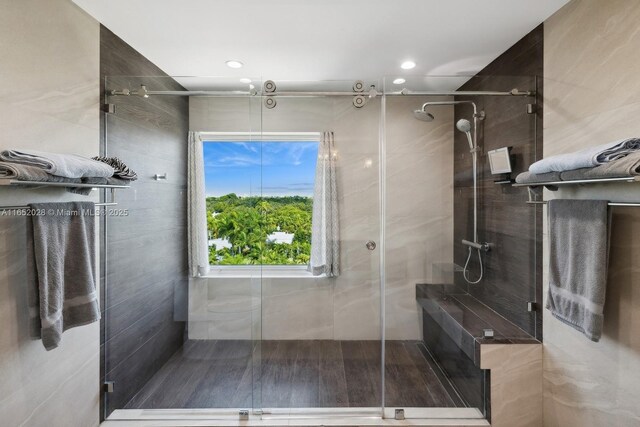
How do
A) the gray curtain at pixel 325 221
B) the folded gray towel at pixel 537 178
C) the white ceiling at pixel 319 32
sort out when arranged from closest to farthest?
1. the folded gray towel at pixel 537 178
2. the white ceiling at pixel 319 32
3. the gray curtain at pixel 325 221

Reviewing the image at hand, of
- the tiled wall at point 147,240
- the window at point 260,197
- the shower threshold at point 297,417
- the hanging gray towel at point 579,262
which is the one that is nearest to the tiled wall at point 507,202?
the hanging gray towel at point 579,262

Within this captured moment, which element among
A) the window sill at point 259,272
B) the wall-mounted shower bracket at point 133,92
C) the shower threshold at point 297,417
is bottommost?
the shower threshold at point 297,417

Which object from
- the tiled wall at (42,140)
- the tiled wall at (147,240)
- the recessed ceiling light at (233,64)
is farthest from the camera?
the recessed ceiling light at (233,64)

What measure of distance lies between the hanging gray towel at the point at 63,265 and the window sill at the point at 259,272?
66 centimetres

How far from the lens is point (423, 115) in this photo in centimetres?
198

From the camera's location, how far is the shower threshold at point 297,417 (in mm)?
1878

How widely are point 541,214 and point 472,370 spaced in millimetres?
1054

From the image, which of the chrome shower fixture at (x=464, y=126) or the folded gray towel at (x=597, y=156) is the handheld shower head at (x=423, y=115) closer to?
the chrome shower fixture at (x=464, y=126)

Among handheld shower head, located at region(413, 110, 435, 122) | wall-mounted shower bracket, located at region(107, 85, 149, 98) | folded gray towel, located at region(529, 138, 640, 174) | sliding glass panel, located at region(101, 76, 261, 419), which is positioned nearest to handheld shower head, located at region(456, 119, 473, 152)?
handheld shower head, located at region(413, 110, 435, 122)

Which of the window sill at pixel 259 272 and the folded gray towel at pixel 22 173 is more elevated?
the folded gray towel at pixel 22 173

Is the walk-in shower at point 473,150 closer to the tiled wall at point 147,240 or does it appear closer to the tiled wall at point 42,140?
the tiled wall at point 147,240

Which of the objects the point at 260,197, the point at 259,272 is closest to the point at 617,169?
the point at 260,197

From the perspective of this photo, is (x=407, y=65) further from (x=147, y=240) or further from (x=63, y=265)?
(x=63, y=265)

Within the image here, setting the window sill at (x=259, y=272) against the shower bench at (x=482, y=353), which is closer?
the shower bench at (x=482, y=353)
